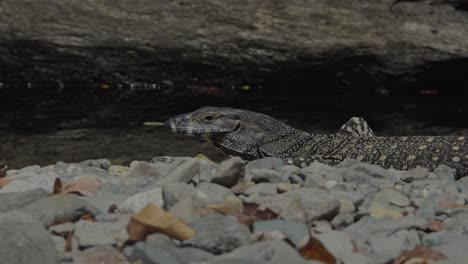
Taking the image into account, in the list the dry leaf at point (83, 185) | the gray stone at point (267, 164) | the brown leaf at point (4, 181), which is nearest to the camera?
the dry leaf at point (83, 185)

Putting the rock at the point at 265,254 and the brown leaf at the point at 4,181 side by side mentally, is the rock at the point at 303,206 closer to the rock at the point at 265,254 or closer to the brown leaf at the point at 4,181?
the rock at the point at 265,254

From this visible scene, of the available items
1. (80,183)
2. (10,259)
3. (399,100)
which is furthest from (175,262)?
(399,100)

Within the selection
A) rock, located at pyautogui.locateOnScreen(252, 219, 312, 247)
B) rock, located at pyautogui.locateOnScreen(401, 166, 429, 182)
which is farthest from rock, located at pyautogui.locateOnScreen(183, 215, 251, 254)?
rock, located at pyautogui.locateOnScreen(401, 166, 429, 182)

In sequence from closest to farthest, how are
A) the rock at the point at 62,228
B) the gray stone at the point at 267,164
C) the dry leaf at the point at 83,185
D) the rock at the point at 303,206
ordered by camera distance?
the rock at the point at 62,228 < the rock at the point at 303,206 < the dry leaf at the point at 83,185 < the gray stone at the point at 267,164

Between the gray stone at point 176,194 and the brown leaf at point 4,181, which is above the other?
the gray stone at point 176,194

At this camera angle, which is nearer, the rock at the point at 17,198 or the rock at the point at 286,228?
the rock at the point at 286,228

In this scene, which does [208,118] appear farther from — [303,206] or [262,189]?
[303,206]

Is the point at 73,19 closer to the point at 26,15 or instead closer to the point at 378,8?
the point at 26,15

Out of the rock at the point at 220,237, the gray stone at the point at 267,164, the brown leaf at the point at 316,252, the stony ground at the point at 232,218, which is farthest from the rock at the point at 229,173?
the brown leaf at the point at 316,252
